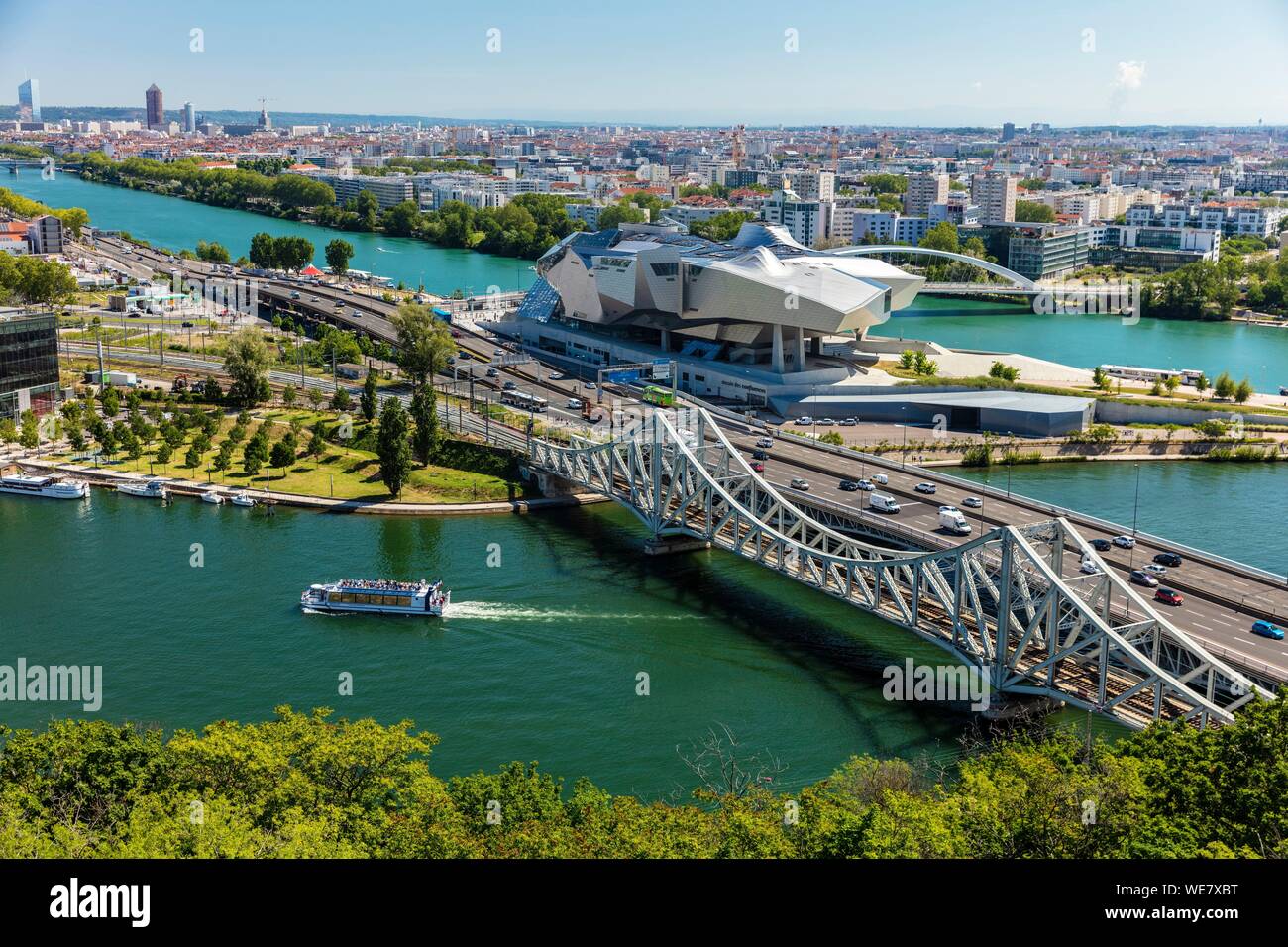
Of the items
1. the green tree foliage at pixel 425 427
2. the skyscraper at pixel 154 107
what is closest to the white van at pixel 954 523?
the green tree foliage at pixel 425 427

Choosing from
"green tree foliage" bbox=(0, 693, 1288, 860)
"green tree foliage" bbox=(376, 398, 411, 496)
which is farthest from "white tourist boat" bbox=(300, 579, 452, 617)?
"green tree foliage" bbox=(0, 693, 1288, 860)

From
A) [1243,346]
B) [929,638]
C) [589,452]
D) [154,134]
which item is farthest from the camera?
[154,134]

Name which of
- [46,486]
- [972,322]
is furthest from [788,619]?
[972,322]

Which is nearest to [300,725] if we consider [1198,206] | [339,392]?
[339,392]

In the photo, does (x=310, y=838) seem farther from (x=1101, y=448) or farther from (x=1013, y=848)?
(x=1101, y=448)

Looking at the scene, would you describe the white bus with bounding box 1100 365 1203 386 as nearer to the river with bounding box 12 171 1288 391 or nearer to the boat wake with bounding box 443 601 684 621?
the river with bounding box 12 171 1288 391

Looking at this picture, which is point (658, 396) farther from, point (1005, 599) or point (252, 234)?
point (252, 234)

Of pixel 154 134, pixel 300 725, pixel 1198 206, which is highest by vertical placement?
pixel 154 134

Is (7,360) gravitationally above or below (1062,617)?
above
